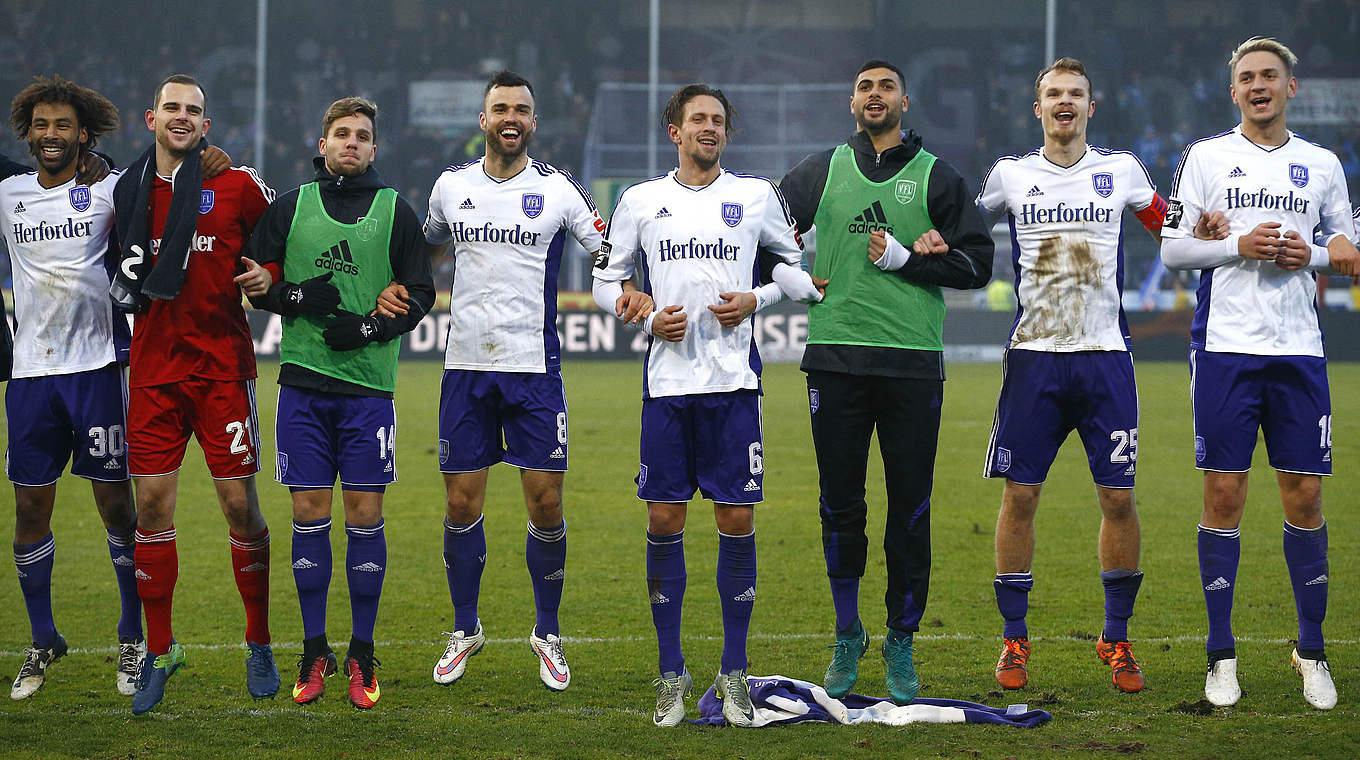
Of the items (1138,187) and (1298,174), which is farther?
(1138,187)

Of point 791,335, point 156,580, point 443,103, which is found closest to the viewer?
point 156,580

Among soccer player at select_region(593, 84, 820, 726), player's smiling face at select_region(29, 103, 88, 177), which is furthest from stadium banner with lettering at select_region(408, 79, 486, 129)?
soccer player at select_region(593, 84, 820, 726)

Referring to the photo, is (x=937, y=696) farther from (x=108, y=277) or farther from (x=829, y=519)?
(x=108, y=277)

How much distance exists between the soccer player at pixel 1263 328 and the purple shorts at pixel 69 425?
Answer: 14.6ft

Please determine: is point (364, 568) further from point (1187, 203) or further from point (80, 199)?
point (1187, 203)

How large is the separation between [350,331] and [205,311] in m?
0.61

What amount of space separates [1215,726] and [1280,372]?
57.2 inches

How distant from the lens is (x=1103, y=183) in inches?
221

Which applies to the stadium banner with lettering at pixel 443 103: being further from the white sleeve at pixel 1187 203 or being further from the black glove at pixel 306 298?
the white sleeve at pixel 1187 203

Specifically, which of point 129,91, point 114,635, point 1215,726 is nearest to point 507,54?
point 129,91

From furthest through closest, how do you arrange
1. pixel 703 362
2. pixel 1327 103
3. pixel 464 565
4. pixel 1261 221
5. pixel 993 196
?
1. pixel 1327 103
2. pixel 464 565
3. pixel 993 196
4. pixel 1261 221
5. pixel 703 362

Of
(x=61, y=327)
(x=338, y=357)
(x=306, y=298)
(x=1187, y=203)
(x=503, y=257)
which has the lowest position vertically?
(x=338, y=357)

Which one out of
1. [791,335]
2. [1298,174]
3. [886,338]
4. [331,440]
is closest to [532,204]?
[331,440]

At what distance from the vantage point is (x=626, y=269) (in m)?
5.50
